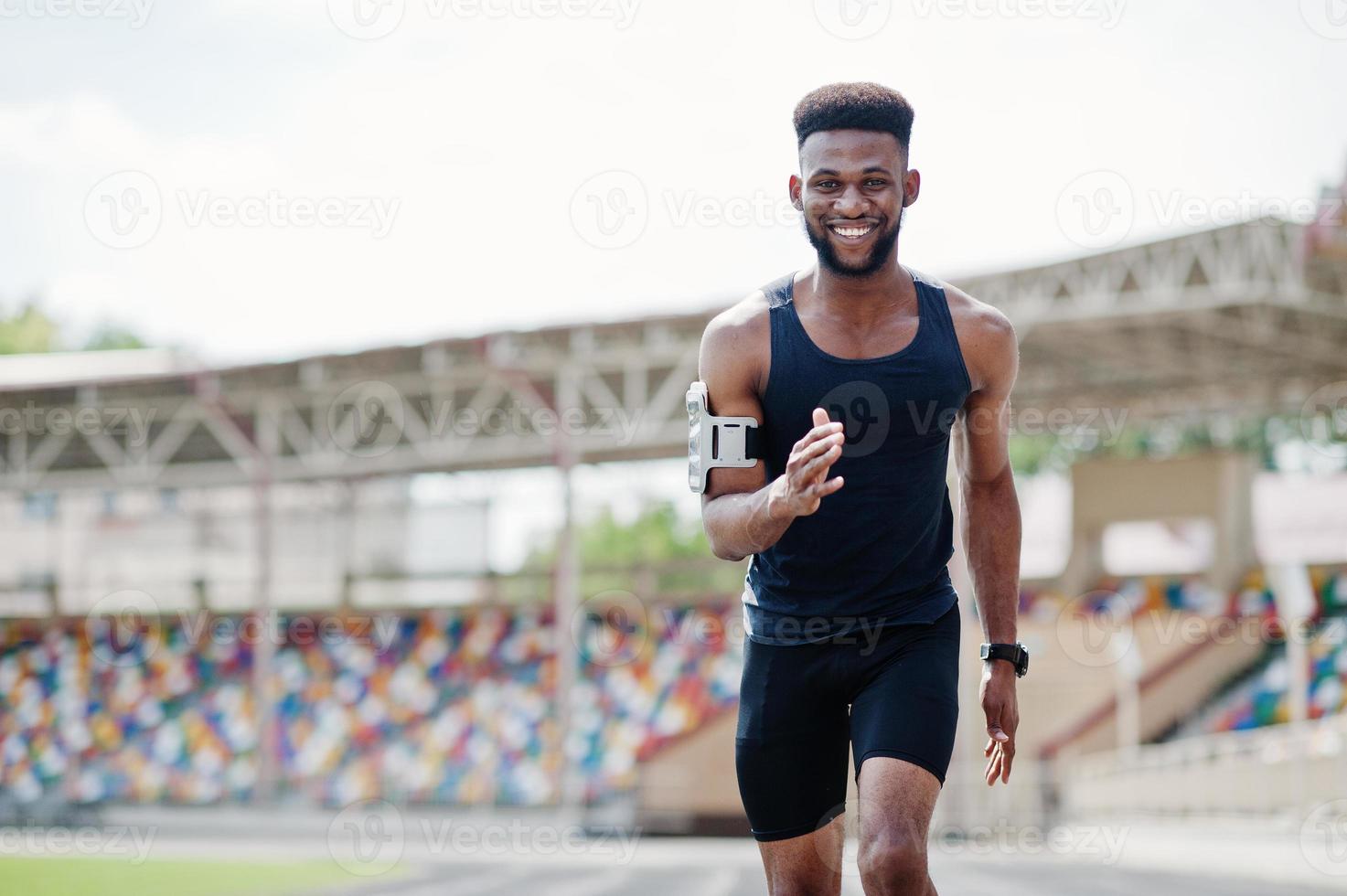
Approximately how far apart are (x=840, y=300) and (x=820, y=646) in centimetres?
82

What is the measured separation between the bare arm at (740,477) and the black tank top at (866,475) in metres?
0.06

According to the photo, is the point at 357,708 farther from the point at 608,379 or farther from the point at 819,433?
the point at 819,433

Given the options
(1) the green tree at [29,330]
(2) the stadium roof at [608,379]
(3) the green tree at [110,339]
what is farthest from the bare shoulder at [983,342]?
(3) the green tree at [110,339]

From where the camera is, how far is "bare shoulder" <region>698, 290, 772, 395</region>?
3.79 meters


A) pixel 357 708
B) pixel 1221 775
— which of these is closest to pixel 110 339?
pixel 357 708

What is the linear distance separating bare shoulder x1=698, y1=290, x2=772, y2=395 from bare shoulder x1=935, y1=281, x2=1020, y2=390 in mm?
467

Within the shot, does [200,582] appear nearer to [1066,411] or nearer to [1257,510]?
[1066,411]

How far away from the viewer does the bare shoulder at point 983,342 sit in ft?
12.7

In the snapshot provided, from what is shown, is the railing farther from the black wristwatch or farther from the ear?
the ear

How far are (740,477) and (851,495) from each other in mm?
264

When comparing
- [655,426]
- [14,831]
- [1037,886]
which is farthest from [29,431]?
[1037,886]

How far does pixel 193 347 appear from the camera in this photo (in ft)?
267

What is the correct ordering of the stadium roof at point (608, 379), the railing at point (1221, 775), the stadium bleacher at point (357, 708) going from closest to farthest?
the railing at point (1221, 775) → the stadium roof at point (608, 379) → the stadium bleacher at point (357, 708)

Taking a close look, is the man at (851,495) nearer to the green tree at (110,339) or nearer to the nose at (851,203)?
the nose at (851,203)
